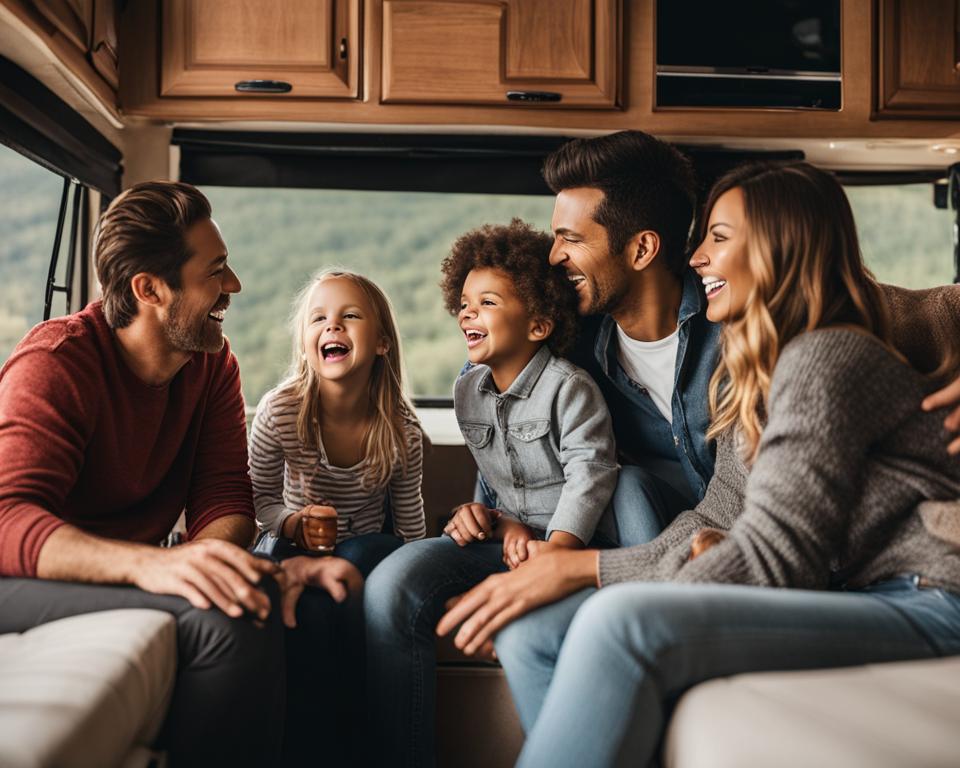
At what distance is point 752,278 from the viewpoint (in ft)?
5.01

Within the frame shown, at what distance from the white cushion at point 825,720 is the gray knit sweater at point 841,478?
6.8 inches

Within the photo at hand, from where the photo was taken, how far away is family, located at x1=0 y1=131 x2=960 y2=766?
1.23 meters

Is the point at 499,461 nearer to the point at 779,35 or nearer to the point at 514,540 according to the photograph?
the point at 514,540

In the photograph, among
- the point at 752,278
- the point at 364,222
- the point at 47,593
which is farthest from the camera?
the point at 364,222

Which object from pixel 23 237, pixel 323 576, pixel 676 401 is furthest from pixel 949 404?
pixel 23 237

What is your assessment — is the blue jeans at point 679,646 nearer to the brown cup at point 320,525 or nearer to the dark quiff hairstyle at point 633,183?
the brown cup at point 320,525

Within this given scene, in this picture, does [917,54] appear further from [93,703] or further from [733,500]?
[93,703]

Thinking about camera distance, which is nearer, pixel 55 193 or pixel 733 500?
pixel 733 500

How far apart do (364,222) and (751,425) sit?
1.87 metres

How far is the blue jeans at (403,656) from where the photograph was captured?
5.05 feet

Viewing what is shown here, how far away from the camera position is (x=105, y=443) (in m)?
1.65

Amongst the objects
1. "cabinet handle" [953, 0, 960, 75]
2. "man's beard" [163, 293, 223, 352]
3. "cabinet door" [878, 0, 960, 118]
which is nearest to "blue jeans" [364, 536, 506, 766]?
"man's beard" [163, 293, 223, 352]

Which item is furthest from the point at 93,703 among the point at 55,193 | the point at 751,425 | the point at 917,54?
the point at 917,54

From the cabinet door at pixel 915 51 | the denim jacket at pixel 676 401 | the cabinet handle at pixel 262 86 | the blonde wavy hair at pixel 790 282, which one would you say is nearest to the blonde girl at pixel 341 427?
the denim jacket at pixel 676 401
